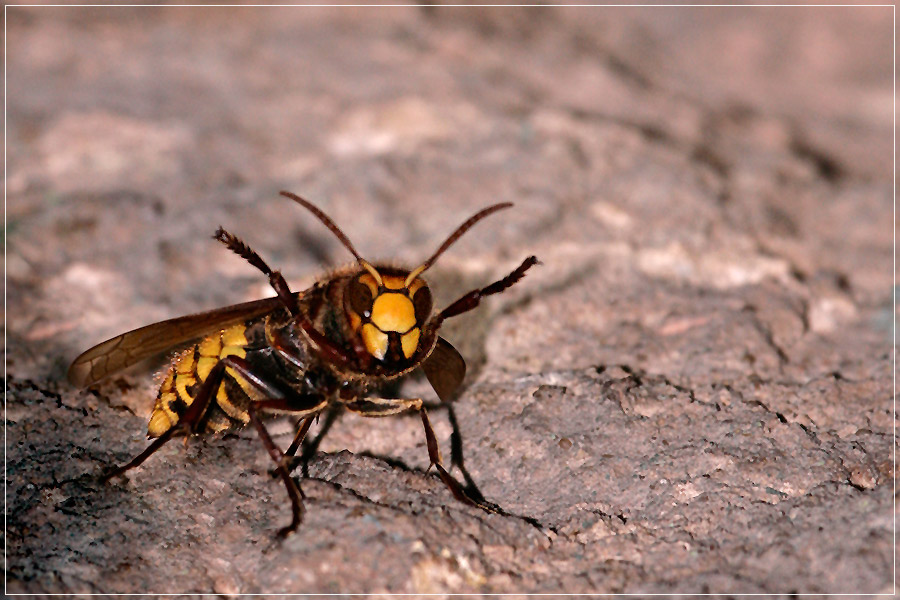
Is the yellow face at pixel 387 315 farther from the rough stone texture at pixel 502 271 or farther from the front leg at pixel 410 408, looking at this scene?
the rough stone texture at pixel 502 271

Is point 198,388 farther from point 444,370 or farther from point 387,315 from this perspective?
point 444,370

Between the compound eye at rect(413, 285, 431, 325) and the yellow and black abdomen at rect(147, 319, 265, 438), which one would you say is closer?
the compound eye at rect(413, 285, 431, 325)

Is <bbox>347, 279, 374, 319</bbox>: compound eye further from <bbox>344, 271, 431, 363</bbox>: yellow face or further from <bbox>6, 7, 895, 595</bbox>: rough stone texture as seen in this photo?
→ <bbox>6, 7, 895, 595</bbox>: rough stone texture

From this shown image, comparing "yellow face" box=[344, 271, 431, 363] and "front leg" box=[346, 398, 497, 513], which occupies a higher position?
"yellow face" box=[344, 271, 431, 363]

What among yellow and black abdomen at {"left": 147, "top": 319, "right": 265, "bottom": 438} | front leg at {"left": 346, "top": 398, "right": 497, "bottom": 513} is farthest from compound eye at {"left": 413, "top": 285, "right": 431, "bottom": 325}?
yellow and black abdomen at {"left": 147, "top": 319, "right": 265, "bottom": 438}

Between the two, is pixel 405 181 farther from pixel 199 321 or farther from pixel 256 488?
pixel 256 488

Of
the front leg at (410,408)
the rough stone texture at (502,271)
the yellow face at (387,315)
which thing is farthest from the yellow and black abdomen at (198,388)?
the yellow face at (387,315)
